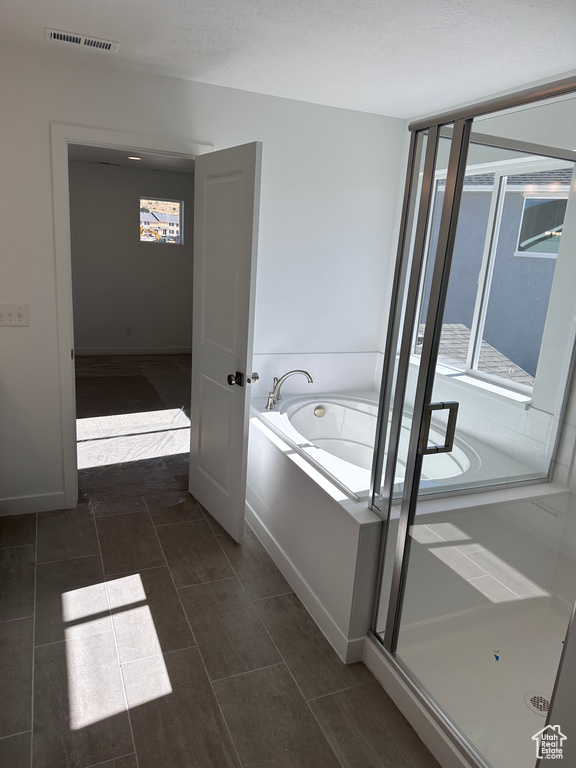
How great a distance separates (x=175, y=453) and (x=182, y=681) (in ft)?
7.43

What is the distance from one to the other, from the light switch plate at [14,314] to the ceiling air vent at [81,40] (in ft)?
4.15

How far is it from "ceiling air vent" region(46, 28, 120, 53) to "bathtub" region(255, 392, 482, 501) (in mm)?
1980

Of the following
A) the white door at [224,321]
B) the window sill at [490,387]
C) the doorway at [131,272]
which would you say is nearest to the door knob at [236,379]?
the white door at [224,321]

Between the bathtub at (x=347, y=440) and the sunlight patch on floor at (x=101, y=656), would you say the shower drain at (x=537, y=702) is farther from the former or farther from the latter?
the sunlight patch on floor at (x=101, y=656)

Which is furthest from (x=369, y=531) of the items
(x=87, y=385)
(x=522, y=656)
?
(x=87, y=385)

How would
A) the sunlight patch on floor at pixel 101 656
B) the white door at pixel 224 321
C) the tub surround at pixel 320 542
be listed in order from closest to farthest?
the sunlight patch on floor at pixel 101 656, the tub surround at pixel 320 542, the white door at pixel 224 321

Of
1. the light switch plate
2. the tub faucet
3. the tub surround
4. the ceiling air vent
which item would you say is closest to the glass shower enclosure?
the tub surround

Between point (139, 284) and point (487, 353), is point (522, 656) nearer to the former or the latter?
point (487, 353)

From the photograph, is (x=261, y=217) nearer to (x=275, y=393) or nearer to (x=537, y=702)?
(x=275, y=393)

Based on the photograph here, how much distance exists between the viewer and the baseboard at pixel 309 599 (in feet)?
7.33

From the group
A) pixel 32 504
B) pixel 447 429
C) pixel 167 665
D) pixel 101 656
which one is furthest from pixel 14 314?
pixel 447 429

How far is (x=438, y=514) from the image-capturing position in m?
1.92

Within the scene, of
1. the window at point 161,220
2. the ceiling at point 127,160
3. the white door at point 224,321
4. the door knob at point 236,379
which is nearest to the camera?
the white door at point 224,321

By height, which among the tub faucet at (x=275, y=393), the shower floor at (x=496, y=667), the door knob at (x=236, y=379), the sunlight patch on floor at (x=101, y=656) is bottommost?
the sunlight patch on floor at (x=101, y=656)
